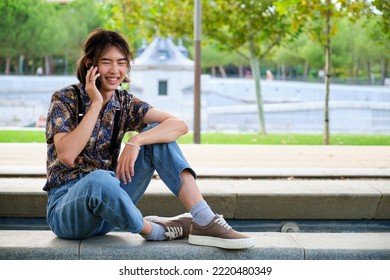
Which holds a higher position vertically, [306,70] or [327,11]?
[327,11]

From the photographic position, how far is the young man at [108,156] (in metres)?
3.00

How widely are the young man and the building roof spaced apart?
2428cm

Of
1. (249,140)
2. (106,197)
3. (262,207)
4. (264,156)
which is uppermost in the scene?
(106,197)

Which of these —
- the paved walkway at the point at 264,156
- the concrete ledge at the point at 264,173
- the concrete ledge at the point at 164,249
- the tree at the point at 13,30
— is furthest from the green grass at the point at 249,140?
the tree at the point at 13,30

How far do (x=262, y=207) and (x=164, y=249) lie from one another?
1.34 meters

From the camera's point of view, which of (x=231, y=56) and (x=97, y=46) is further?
(x=231, y=56)

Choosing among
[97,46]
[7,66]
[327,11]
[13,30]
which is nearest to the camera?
[97,46]

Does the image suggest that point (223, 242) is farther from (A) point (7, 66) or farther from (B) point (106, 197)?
(A) point (7, 66)

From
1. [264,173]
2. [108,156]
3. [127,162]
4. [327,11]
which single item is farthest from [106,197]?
[327,11]

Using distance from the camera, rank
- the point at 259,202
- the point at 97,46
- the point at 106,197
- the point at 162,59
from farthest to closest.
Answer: the point at 162,59, the point at 259,202, the point at 97,46, the point at 106,197

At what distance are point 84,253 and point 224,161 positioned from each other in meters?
3.97

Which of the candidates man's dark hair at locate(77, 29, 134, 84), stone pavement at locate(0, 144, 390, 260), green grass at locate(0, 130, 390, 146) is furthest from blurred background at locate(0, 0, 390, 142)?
stone pavement at locate(0, 144, 390, 260)

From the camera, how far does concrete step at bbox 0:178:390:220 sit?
167 inches

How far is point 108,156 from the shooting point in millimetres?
3238
